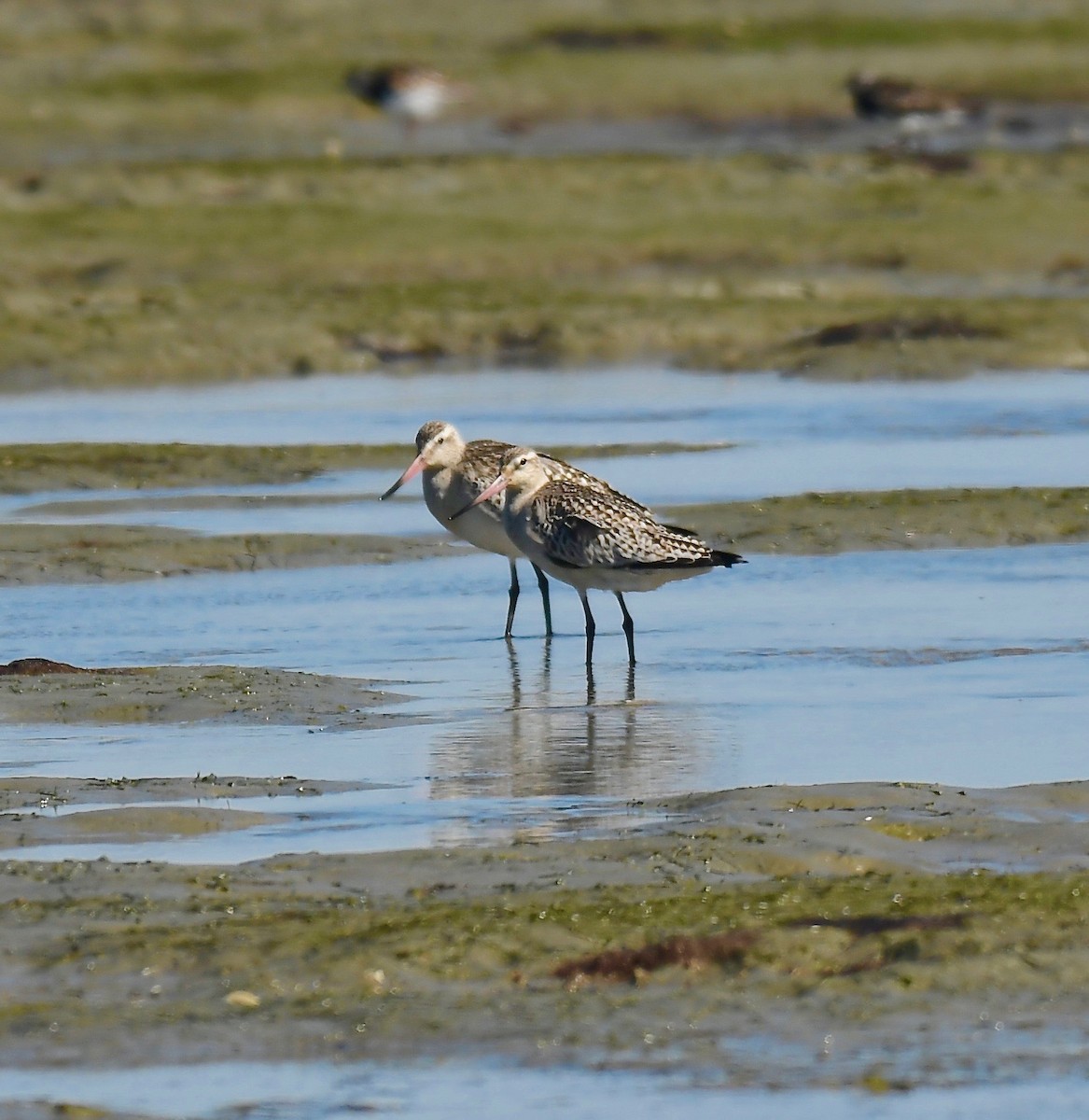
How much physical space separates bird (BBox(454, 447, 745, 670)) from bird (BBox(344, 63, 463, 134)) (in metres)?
28.9

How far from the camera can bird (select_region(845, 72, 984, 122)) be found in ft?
131

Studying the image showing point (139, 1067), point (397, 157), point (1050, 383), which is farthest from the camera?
point (397, 157)

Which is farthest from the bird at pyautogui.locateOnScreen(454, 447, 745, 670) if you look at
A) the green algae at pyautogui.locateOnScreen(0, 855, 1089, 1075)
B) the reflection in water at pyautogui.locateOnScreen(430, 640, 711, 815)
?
the green algae at pyautogui.locateOnScreen(0, 855, 1089, 1075)

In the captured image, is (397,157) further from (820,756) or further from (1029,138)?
(820,756)

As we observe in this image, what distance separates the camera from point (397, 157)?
34.0 m

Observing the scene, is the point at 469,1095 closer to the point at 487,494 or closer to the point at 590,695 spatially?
the point at 590,695

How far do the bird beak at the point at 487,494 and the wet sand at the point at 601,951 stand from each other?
4.71 m

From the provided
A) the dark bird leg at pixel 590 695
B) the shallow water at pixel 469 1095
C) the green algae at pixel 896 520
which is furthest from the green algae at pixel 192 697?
the green algae at pixel 896 520

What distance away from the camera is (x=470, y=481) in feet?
43.2

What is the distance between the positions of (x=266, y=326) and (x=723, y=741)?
14.5m

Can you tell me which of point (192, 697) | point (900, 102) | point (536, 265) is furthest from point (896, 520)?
point (900, 102)

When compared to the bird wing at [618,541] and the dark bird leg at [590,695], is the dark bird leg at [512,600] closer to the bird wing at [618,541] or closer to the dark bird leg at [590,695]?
the bird wing at [618,541]

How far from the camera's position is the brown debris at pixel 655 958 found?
644cm

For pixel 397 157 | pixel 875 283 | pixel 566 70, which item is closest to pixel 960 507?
pixel 875 283
